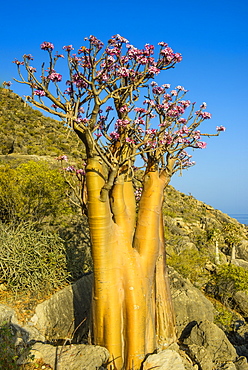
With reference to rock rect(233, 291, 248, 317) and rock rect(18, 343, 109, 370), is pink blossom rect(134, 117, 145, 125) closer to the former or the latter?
rock rect(18, 343, 109, 370)

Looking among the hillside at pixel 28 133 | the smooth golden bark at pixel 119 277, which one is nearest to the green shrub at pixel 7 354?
the smooth golden bark at pixel 119 277

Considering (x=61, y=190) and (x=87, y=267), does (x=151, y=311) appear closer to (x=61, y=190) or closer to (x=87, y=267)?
(x=87, y=267)

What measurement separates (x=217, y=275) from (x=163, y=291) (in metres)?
9.13

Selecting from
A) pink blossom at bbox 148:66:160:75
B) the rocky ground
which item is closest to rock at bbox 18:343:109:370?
the rocky ground

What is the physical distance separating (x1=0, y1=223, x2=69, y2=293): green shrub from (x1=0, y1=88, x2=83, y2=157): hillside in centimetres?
1424

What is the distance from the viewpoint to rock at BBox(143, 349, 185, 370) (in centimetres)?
476

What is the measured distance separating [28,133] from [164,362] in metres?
25.3

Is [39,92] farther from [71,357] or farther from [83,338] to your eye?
[83,338]

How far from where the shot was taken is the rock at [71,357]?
14.2 ft

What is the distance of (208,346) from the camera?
21.4 feet

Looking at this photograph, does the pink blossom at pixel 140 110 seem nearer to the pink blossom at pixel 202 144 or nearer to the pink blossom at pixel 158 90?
the pink blossom at pixel 158 90

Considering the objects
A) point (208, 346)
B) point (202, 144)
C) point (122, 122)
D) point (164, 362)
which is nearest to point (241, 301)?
point (208, 346)

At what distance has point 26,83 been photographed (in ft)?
14.8

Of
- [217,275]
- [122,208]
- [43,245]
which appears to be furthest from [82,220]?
[217,275]
